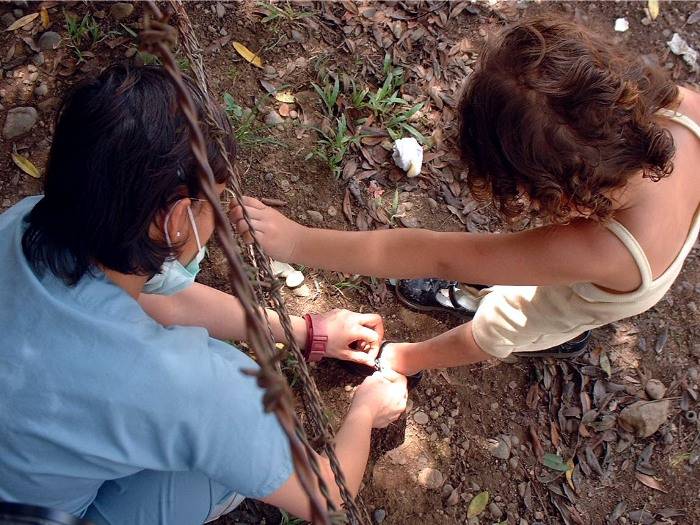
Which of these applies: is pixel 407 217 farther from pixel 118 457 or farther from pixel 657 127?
pixel 118 457

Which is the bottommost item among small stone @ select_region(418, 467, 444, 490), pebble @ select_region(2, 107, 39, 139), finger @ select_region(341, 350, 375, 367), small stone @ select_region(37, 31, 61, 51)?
small stone @ select_region(418, 467, 444, 490)

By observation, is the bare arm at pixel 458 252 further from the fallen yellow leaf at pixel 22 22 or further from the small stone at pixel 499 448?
the fallen yellow leaf at pixel 22 22

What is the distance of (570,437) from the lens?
2.33 metres

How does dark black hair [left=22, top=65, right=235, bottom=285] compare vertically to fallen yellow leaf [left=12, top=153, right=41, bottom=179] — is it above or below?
above

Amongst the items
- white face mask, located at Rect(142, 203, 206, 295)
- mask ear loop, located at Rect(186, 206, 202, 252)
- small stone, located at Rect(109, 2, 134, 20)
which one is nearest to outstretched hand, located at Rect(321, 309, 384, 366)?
white face mask, located at Rect(142, 203, 206, 295)

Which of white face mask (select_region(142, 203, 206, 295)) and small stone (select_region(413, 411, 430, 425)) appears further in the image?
small stone (select_region(413, 411, 430, 425))

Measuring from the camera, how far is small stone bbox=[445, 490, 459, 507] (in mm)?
2160

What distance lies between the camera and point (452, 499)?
7.10 feet

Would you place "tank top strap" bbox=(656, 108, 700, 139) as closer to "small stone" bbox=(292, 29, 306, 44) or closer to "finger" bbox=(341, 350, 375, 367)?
"finger" bbox=(341, 350, 375, 367)

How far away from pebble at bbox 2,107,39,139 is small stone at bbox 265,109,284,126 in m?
0.84

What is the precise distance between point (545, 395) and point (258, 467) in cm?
144

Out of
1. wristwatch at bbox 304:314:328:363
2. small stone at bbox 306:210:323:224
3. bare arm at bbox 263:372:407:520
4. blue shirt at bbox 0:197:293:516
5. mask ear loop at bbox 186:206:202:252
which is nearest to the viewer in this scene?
blue shirt at bbox 0:197:293:516

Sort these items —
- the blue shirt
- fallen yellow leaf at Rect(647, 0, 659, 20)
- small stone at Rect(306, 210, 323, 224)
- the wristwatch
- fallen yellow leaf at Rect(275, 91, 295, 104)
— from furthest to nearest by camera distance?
fallen yellow leaf at Rect(647, 0, 659, 20)
fallen yellow leaf at Rect(275, 91, 295, 104)
small stone at Rect(306, 210, 323, 224)
the wristwatch
the blue shirt

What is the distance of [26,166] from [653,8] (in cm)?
287
